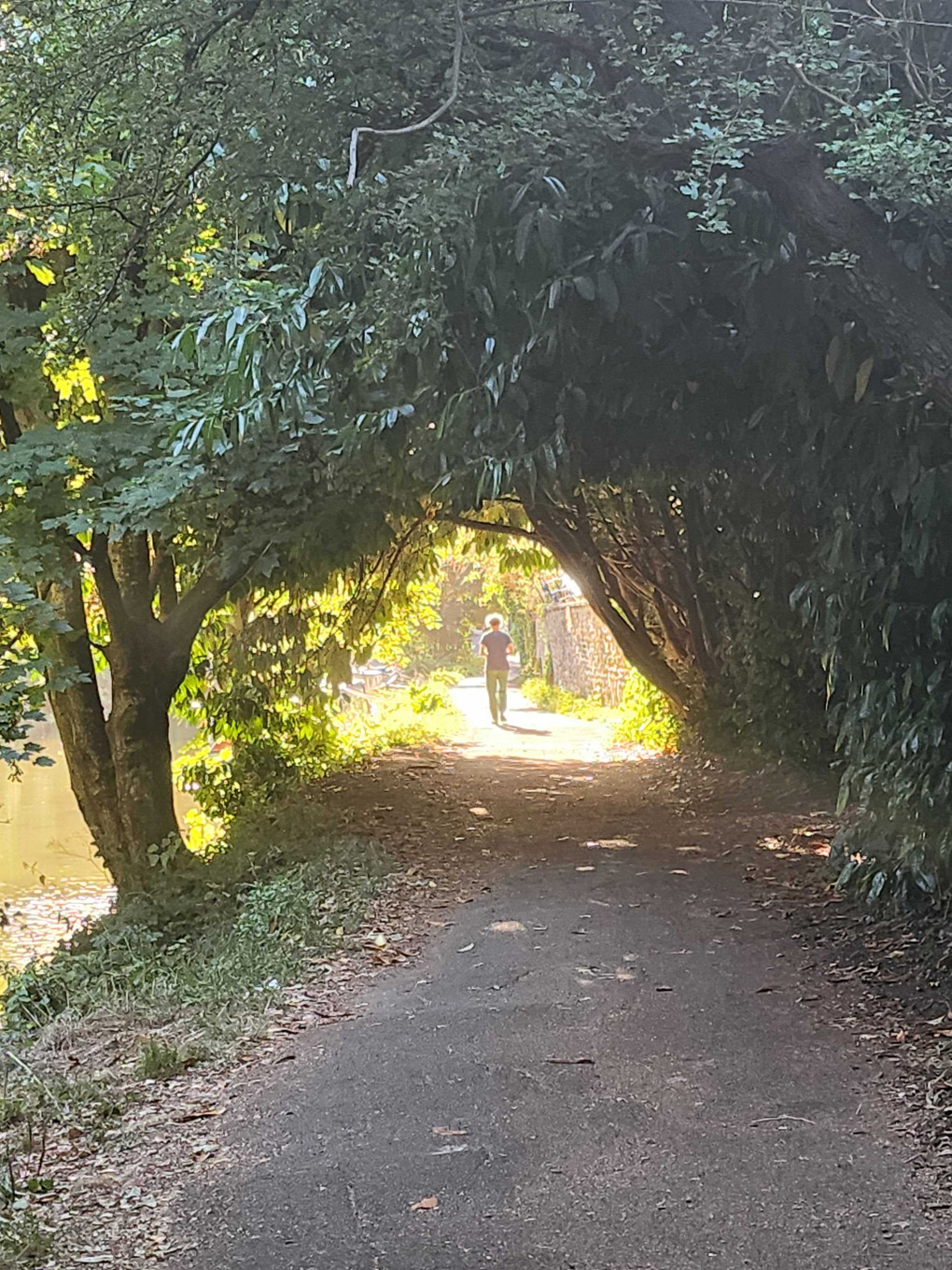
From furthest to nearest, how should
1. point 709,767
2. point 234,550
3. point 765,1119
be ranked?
point 709,767, point 234,550, point 765,1119

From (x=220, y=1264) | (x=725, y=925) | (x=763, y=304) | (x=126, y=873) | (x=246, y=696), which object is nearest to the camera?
(x=220, y=1264)

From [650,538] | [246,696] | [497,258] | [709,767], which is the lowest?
[709,767]

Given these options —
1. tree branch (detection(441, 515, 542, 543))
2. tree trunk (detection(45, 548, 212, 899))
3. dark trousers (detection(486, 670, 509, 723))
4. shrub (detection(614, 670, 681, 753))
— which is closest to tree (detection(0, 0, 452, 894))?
tree trunk (detection(45, 548, 212, 899))

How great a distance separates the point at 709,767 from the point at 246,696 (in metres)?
4.95

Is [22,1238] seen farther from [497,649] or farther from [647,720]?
[497,649]

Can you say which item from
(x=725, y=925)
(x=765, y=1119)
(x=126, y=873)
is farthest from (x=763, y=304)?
(x=126, y=873)

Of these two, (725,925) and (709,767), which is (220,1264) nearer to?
(725,925)

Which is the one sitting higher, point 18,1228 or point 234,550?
point 234,550

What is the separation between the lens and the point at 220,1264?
3.13 m

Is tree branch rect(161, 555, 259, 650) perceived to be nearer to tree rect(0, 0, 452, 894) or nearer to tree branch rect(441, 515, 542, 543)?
tree rect(0, 0, 452, 894)

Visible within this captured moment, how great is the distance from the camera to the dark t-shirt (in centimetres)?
1952

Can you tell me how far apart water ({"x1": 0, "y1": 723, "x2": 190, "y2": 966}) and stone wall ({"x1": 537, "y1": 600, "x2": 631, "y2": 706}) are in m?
7.26

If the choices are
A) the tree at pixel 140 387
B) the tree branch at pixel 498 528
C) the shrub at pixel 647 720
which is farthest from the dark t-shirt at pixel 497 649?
the tree at pixel 140 387

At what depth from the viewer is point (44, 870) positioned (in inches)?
581
